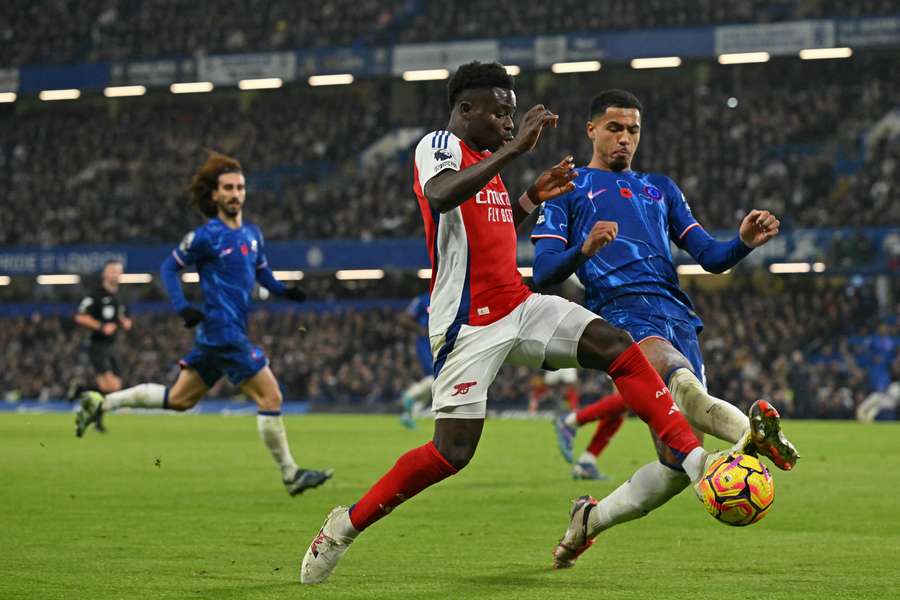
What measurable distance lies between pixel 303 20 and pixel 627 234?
37073 mm

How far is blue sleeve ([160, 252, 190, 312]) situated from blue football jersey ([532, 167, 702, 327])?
5256mm

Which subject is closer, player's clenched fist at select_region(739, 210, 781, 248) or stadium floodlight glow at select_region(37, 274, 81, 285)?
player's clenched fist at select_region(739, 210, 781, 248)

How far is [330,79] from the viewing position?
135ft

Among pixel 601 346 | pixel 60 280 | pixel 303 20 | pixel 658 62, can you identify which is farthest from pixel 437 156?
pixel 60 280

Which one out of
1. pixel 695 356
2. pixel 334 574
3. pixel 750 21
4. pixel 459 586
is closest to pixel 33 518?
pixel 334 574

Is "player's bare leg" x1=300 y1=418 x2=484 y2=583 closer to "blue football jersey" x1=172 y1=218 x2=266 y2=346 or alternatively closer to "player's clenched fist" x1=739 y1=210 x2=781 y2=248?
"player's clenched fist" x1=739 y1=210 x2=781 y2=248

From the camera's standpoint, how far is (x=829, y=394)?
97.7 feet

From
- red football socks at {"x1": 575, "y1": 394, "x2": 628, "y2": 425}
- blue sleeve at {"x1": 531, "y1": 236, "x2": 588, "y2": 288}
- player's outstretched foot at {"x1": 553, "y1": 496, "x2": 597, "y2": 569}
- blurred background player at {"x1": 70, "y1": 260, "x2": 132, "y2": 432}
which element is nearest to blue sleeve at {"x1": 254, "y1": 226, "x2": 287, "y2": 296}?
red football socks at {"x1": 575, "y1": 394, "x2": 628, "y2": 425}

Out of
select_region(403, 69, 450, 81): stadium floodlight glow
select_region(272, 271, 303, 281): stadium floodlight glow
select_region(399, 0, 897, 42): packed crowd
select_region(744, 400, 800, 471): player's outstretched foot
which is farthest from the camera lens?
select_region(403, 69, 450, 81): stadium floodlight glow

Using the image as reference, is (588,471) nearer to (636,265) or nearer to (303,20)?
(636,265)

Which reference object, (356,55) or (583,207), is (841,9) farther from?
(583,207)

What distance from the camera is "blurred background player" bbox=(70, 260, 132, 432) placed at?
20.1 meters

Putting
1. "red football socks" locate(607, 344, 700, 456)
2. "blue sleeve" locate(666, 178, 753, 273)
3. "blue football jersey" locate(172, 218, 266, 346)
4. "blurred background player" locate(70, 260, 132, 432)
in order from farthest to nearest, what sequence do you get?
"blurred background player" locate(70, 260, 132, 432), "blue football jersey" locate(172, 218, 266, 346), "blue sleeve" locate(666, 178, 753, 273), "red football socks" locate(607, 344, 700, 456)

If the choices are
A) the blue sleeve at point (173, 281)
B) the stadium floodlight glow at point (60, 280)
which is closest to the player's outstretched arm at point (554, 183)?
the blue sleeve at point (173, 281)
